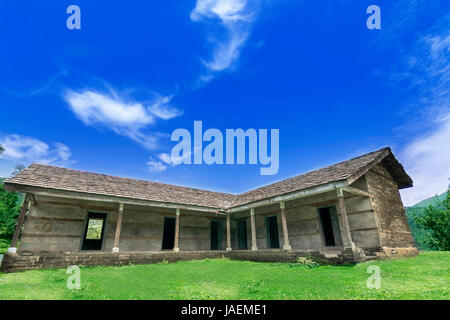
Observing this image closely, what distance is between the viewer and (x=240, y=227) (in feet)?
58.1

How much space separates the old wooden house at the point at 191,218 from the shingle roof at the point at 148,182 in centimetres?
6

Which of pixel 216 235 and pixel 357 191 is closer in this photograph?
pixel 357 191

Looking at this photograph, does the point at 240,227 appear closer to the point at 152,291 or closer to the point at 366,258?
the point at 366,258

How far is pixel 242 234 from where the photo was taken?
1747cm

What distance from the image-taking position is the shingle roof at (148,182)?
33.8 ft

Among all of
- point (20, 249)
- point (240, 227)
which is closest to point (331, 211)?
point (240, 227)

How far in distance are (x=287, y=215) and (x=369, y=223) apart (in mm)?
4357

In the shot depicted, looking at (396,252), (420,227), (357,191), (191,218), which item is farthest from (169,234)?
(420,227)

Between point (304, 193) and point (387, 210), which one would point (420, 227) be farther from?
point (304, 193)

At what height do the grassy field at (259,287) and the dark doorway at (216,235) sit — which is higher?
the dark doorway at (216,235)

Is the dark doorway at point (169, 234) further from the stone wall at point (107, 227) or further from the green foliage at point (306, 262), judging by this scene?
the green foliage at point (306, 262)

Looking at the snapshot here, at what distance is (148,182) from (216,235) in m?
5.95

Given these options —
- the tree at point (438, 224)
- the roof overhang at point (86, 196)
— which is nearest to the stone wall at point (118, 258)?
the roof overhang at point (86, 196)

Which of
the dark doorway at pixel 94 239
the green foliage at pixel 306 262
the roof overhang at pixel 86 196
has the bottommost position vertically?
the green foliage at pixel 306 262
